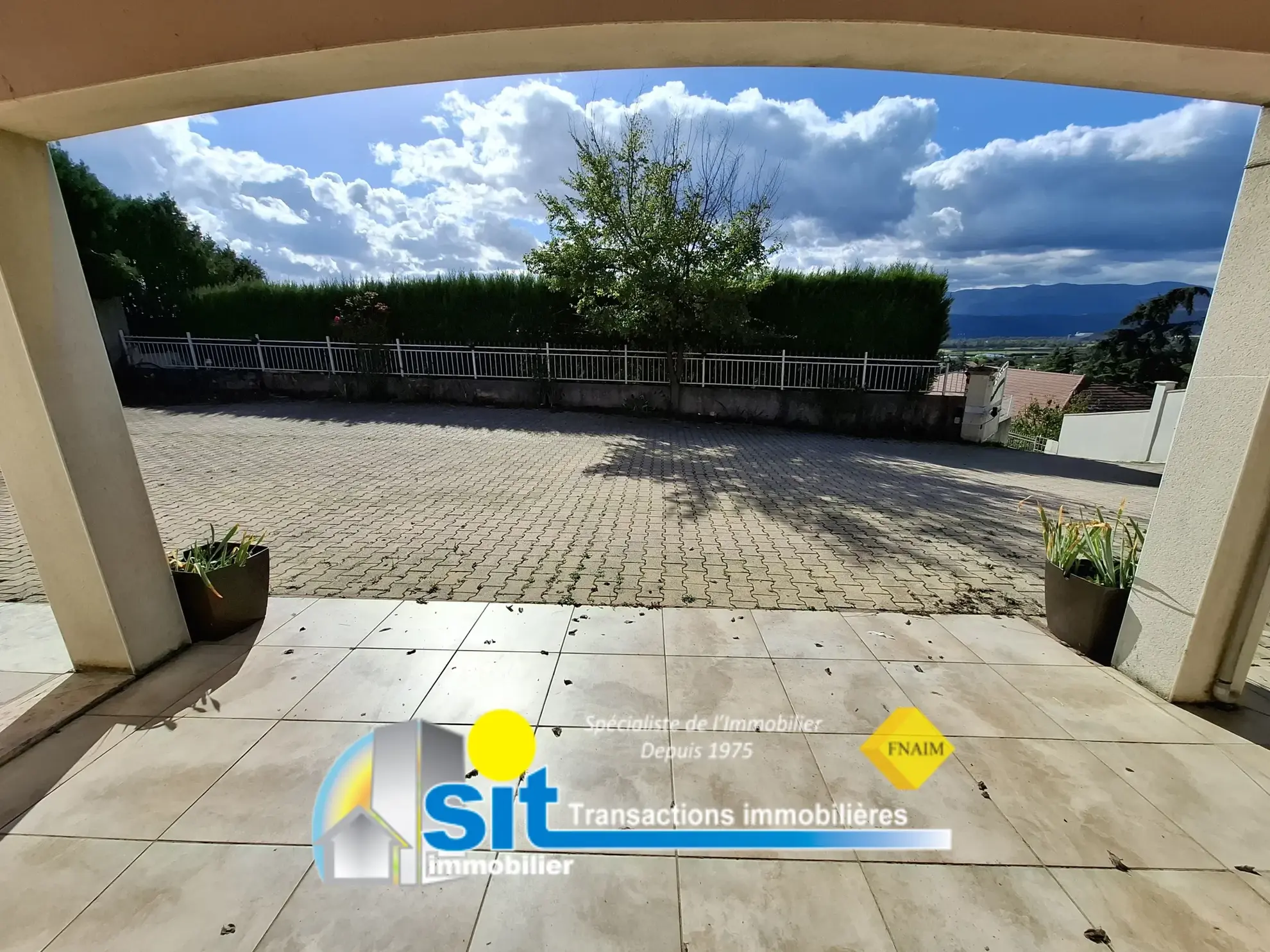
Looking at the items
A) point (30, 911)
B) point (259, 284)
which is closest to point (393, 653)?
point (30, 911)

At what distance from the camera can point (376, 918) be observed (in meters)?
1.56

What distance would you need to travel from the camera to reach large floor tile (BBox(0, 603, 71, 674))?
279 centimetres

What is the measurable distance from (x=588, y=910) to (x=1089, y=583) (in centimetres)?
329

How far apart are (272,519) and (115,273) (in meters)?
15.4

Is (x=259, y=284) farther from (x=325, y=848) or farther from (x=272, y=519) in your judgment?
(x=325, y=848)

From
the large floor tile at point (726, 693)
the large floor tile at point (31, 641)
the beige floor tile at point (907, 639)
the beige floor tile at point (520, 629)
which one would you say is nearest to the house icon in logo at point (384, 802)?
the beige floor tile at point (520, 629)

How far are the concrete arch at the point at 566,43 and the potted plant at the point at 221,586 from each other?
7.05 feet

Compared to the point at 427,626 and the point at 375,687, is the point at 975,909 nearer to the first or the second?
the point at 375,687

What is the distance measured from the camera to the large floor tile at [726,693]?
7.99 feet

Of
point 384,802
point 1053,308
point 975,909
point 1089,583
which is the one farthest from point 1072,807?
point 1053,308

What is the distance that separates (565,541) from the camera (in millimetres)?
4805

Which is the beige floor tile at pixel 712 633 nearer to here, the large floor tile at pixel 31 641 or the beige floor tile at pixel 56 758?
the beige floor tile at pixel 56 758

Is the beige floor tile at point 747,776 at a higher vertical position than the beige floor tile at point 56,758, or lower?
lower

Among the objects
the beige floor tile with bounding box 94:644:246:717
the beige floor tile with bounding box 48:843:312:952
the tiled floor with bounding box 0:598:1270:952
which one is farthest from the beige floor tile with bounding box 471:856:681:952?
the beige floor tile with bounding box 94:644:246:717
